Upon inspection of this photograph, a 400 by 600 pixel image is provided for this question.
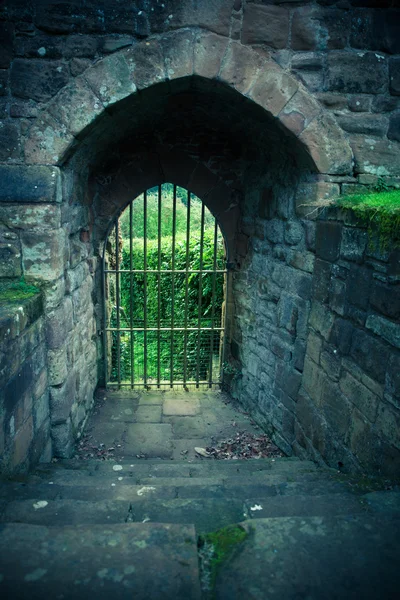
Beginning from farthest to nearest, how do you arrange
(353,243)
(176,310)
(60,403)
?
(176,310), (60,403), (353,243)

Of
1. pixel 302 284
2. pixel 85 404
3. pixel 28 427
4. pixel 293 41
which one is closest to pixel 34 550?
pixel 28 427

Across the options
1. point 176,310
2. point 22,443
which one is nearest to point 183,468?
point 22,443

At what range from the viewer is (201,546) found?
145cm

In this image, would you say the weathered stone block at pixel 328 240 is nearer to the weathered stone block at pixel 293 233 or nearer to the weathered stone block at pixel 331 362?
the weathered stone block at pixel 293 233

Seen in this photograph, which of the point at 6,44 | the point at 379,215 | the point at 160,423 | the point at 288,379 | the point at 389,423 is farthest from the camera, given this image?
the point at 160,423

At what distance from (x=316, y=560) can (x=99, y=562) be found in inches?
27.9

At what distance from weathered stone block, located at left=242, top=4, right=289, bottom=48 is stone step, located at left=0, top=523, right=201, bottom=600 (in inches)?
122

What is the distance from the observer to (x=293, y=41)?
2.96 metres

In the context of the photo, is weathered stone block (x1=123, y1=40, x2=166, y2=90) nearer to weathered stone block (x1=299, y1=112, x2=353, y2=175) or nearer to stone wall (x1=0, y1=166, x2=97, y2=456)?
stone wall (x1=0, y1=166, x2=97, y2=456)

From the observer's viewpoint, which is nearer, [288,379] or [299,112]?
[299,112]

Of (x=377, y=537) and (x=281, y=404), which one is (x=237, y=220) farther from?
(x=377, y=537)

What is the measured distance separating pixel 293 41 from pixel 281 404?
9.65 feet

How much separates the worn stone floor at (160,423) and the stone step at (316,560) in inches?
93.3

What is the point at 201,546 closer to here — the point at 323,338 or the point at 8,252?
the point at 323,338
